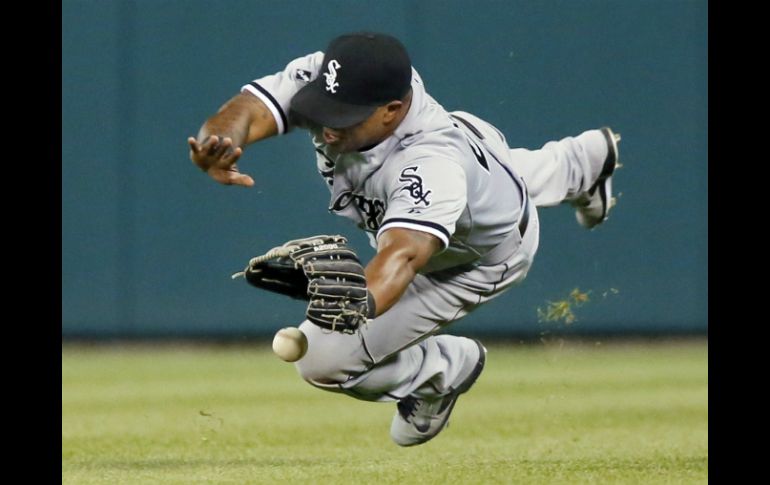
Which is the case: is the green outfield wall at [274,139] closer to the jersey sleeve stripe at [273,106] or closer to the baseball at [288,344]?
the jersey sleeve stripe at [273,106]

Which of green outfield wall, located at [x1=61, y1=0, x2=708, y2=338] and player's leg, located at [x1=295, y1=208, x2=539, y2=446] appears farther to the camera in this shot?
green outfield wall, located at [x1=61, y1=0, x2=708, y2=338]

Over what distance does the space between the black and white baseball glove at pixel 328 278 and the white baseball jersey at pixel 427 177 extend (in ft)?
0.86

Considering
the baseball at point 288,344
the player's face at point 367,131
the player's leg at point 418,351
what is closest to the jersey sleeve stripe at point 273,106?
the player's face at point 367,131

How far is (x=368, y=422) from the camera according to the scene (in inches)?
229

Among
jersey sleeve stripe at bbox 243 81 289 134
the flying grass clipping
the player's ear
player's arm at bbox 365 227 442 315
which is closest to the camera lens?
player's arm at bbox 365 227 442 315

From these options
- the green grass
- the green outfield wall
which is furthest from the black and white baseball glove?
the green outfield wall

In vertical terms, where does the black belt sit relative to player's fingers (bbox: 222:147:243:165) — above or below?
below

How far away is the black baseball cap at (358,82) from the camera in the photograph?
357cm

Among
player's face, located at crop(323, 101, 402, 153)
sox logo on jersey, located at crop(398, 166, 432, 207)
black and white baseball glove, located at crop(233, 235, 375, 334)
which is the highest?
player's face, located at crop(323, 101, 402, 153)

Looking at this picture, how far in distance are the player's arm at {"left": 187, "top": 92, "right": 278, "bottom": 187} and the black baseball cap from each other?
25 centimetres

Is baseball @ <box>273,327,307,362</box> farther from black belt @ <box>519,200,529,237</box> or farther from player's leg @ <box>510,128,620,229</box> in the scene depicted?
player's leg @ <box>510,128,620,229</box>

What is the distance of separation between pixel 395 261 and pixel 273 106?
1025mm

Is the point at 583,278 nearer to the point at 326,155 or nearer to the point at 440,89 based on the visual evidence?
the point at 440,89

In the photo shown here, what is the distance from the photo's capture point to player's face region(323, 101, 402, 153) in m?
3.63
